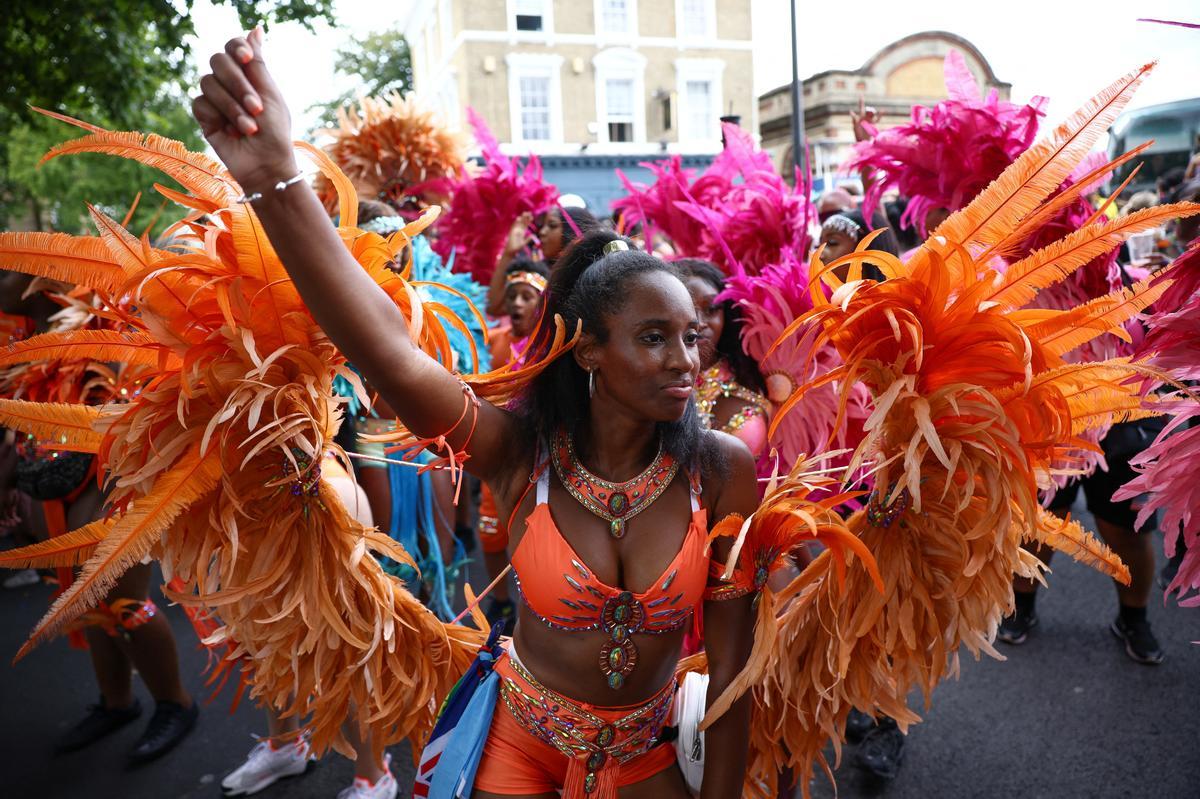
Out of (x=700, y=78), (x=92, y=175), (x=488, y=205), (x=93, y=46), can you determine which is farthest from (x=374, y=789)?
(x=700, y=78)

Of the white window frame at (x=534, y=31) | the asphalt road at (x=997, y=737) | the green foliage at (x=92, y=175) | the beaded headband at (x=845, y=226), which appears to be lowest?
the asphalt road at (x=997, y=737)

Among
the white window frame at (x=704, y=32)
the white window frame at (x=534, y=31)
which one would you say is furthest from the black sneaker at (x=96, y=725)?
the white window frame at (x=704, y=32)

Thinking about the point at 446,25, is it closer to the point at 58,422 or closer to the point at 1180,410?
the point at 58,422

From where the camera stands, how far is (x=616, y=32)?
23.5 m

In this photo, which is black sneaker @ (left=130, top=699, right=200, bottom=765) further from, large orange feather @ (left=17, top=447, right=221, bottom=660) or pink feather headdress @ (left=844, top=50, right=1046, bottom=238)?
pink feather headdress @ (left=844, top=50, right=1046, bottom=238)

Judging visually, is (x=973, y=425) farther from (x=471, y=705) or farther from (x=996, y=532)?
(x=471, y=705)

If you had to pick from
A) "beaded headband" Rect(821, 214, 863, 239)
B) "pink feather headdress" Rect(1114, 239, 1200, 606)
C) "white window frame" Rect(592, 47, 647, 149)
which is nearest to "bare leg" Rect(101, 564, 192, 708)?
"beaded headband" Rect(821, 214, 863, 239)

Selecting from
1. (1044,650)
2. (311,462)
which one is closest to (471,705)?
(311,462)

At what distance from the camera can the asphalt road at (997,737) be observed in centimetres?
330

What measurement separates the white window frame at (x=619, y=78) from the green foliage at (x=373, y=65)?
1265cm

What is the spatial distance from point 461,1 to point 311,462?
22775 millimetres

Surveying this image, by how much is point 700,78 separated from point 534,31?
192 inches

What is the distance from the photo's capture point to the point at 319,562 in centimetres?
194

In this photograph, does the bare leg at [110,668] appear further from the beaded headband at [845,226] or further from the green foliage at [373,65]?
the green foliage at [373,65]
